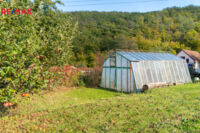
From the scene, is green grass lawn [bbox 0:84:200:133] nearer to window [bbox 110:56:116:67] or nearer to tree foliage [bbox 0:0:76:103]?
tree foliage [bbox 0:0:76:103]

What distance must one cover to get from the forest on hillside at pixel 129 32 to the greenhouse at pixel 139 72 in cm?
1552

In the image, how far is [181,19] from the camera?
3781 cm

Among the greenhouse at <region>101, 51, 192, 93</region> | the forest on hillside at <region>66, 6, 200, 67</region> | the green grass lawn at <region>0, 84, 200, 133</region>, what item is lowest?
the green grass lawn at <region>0, 84, 200, 133</region>

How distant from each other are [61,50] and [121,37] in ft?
115

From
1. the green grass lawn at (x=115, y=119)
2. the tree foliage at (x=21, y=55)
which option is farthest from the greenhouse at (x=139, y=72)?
the tree foliage at (x=21, y=55)

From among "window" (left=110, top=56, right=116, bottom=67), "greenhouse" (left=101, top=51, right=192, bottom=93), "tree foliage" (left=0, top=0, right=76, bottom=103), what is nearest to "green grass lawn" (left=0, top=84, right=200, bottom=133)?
→ "tree foliage" (left=0, top=0, right=76, bottom=103)

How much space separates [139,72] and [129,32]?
719 inches

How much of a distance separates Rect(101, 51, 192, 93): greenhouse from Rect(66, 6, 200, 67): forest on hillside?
1552 centimetres

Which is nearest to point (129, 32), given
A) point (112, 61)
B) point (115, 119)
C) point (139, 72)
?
point (112, 61)

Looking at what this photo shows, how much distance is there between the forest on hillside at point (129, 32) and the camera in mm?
32906

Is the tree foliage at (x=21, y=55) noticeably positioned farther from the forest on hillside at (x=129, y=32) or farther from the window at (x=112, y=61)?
the forest on hillside at (x=129, y=32)

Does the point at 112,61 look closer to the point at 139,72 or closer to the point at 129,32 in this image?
the point at 139,72

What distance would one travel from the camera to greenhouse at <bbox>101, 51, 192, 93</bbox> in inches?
514

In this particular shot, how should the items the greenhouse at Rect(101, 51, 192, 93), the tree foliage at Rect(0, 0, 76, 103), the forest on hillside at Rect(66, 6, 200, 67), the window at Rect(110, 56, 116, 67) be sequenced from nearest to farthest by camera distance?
the tree foliage at Rect(0, 0, 76, 103), the greenhouse at Rect(101, 51, 192, 93), the window at Rect(110, 56, 116, 67), the forest on hillside at Rect(66, 6, 200, 67)
